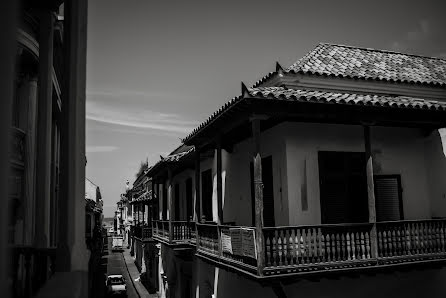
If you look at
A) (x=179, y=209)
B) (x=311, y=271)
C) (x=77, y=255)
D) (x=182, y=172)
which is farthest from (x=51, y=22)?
(x=179, y=209)

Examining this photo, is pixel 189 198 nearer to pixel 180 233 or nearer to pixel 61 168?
pixel 180 233

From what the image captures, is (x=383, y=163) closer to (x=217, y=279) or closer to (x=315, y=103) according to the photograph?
(x=315, y=103)

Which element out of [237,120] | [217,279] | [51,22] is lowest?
[217,279]

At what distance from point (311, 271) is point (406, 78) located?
7.95 meters

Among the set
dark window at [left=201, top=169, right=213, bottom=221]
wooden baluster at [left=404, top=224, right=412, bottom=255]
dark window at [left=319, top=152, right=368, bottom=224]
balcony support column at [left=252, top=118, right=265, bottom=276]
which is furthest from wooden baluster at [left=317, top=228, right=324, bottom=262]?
dark window at [left=201, top=169, right=213, bottom=221]

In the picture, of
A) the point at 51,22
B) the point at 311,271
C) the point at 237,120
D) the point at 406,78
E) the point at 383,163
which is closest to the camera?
the point at 51,22

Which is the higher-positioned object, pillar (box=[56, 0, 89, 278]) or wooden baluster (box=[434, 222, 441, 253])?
pillar (box=[56, 0, 89, 278])

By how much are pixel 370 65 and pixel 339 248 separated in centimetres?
790

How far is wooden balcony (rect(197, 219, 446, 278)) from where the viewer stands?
8.04 metres

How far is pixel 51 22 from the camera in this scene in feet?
21.0

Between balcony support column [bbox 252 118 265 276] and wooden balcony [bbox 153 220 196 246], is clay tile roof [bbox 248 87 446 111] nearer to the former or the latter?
balcony support column [bbox 252 118 265 276]

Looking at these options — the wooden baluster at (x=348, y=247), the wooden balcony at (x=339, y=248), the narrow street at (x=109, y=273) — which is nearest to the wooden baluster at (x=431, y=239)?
the wooden balcony at (x=339, y=248)

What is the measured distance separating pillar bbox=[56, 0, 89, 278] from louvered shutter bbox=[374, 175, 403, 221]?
8.98 meters

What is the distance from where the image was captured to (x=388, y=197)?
10836mm
